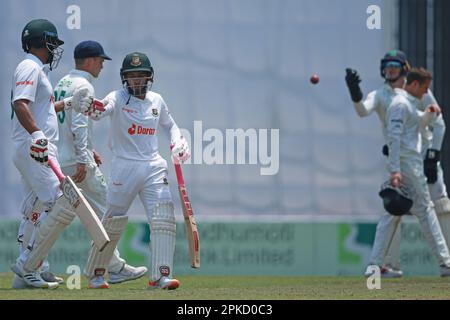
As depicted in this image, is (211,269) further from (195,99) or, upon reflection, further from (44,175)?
(44,175)

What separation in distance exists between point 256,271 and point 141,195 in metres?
3.40

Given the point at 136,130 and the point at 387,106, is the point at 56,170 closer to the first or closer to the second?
the point at 136,130

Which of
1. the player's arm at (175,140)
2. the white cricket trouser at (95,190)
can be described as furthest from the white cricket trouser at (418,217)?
the player's arm at (175,140)

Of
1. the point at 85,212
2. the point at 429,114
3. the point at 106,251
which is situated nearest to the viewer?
the point at 85,212

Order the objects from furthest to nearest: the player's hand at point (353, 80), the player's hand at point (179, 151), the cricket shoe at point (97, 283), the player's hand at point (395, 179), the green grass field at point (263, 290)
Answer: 1. the player's hand at point (395, 179)
2. the player's hand at point (353, 80)
3. the cricket shoe at point (97, 283)
4. the player's hand at point (179, 151)
5. the green grass field at point (263, 290)

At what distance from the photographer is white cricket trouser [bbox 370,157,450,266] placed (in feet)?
40.8

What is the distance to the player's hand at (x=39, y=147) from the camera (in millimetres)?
9570

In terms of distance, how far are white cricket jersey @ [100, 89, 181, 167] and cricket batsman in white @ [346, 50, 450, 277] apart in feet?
6.75

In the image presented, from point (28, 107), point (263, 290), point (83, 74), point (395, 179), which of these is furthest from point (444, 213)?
point (28, 107)

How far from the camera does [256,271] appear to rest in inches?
532

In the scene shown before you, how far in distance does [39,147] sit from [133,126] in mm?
874

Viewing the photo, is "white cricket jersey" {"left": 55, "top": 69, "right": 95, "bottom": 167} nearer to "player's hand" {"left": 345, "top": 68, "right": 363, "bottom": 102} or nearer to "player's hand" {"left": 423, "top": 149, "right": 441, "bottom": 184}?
"player's hand" {"left": 345, "top": 68, "right": 363, "bottom": 102}

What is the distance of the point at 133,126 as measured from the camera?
10.2 meters

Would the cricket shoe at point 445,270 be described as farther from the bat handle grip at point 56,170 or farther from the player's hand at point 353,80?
the bat handle grip at point 56,170
